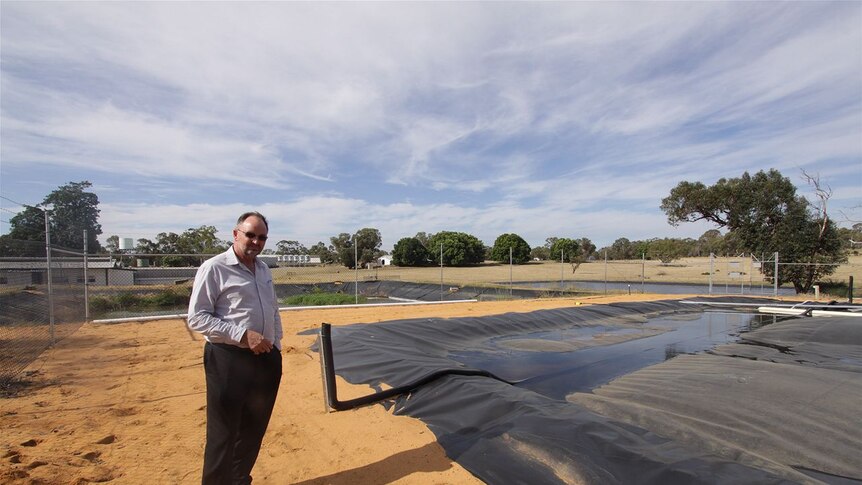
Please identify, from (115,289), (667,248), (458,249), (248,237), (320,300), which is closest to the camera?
(248,237)

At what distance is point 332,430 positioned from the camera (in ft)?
11.7

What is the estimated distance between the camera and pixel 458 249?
5088 centimetres

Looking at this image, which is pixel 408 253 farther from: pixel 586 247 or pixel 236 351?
pixel 236 351

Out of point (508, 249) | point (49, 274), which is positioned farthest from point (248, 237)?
point (508, 249)

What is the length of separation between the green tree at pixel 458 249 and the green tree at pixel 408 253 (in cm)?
178

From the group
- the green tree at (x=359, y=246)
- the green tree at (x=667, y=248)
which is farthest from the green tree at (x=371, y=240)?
the green tree at (x=667, y=248)

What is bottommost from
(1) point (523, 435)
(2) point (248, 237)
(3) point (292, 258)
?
(1) point (523, 435)

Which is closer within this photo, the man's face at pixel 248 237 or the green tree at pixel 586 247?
the man's face at pixel 248 237

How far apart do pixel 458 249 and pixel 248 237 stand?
4873 cm

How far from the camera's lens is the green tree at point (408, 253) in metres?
47.3

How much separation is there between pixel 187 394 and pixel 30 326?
3524 mm

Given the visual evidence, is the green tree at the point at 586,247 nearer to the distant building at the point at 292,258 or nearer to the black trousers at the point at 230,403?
the distant building at the point at 292,258

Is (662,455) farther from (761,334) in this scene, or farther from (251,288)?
(761,334)

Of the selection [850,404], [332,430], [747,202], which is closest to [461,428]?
[332,430]
